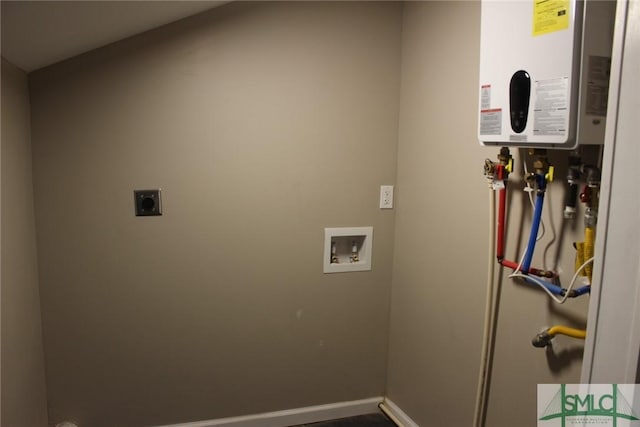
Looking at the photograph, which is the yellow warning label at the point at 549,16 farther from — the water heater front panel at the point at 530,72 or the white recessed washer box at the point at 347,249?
the white recessed washer box at the point at 347,249

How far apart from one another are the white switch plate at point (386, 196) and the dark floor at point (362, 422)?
3.48 ft

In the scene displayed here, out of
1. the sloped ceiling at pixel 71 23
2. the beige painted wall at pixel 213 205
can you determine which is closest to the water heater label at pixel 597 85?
the beige painted wall at pixel 213 205

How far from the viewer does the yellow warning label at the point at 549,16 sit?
A: 1.15m

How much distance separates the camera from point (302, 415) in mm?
2277

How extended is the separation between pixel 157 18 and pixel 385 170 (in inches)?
45.4

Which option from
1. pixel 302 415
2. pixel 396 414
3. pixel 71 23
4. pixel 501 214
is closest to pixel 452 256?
pixel 501 214

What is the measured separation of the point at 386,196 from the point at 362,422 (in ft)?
3.68

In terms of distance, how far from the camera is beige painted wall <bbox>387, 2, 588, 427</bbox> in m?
1.53

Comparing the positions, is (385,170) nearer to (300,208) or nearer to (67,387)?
(300,208)

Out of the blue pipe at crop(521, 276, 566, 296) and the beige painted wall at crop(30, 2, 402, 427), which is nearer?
the blue pipe at crop(521, 276, 566, 296)

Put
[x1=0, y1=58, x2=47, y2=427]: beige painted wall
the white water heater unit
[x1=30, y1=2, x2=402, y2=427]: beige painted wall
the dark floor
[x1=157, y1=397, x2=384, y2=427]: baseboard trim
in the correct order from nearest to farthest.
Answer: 1. the white water heater unit
2. [x1=0, y1=58, x2=47, y2=427]: beige painted wall
3. [x1=30, y1=2, x2=402, y2=427]: beige painted wall
4. [x1=157, y1=397, x2=384, y2=427]: baseboard trim
5. the dark floor

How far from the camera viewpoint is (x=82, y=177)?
1.84m
